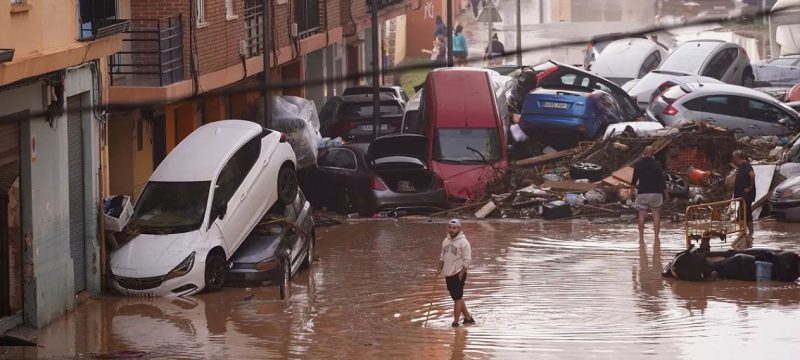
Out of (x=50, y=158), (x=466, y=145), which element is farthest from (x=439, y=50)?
(x=50, y=158)

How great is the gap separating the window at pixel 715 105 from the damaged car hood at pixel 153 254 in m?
15.5

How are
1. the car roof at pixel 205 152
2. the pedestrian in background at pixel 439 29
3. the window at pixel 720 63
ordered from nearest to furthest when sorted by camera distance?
the car roof at pixel 205 152 < the window at pixel 720 63 < the pedestrian in background at pixel 439 29

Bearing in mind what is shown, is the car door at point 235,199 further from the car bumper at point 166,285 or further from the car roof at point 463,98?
the car roof at point 463,98

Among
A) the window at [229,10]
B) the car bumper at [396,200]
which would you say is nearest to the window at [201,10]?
the window at [229,10]

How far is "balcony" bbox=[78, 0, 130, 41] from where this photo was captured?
19.8 m

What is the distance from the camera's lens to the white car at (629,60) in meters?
41.7

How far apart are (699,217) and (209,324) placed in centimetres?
882

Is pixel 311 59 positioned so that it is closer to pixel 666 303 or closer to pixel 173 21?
pixel 173 21

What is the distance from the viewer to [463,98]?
29.9 m

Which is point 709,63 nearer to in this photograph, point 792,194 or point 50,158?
point 792,194

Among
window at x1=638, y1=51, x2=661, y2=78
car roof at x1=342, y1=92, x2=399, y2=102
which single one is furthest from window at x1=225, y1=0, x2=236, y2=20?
window at x1=638, y1=51, x2=661, y2=78

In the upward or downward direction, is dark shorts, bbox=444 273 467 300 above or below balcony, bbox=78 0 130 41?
below

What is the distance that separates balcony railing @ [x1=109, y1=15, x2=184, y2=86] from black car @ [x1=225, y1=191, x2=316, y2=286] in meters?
4.46

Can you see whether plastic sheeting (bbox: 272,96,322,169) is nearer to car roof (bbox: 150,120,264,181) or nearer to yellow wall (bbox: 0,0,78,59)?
car roof (bbox: 150,120,264,181)
